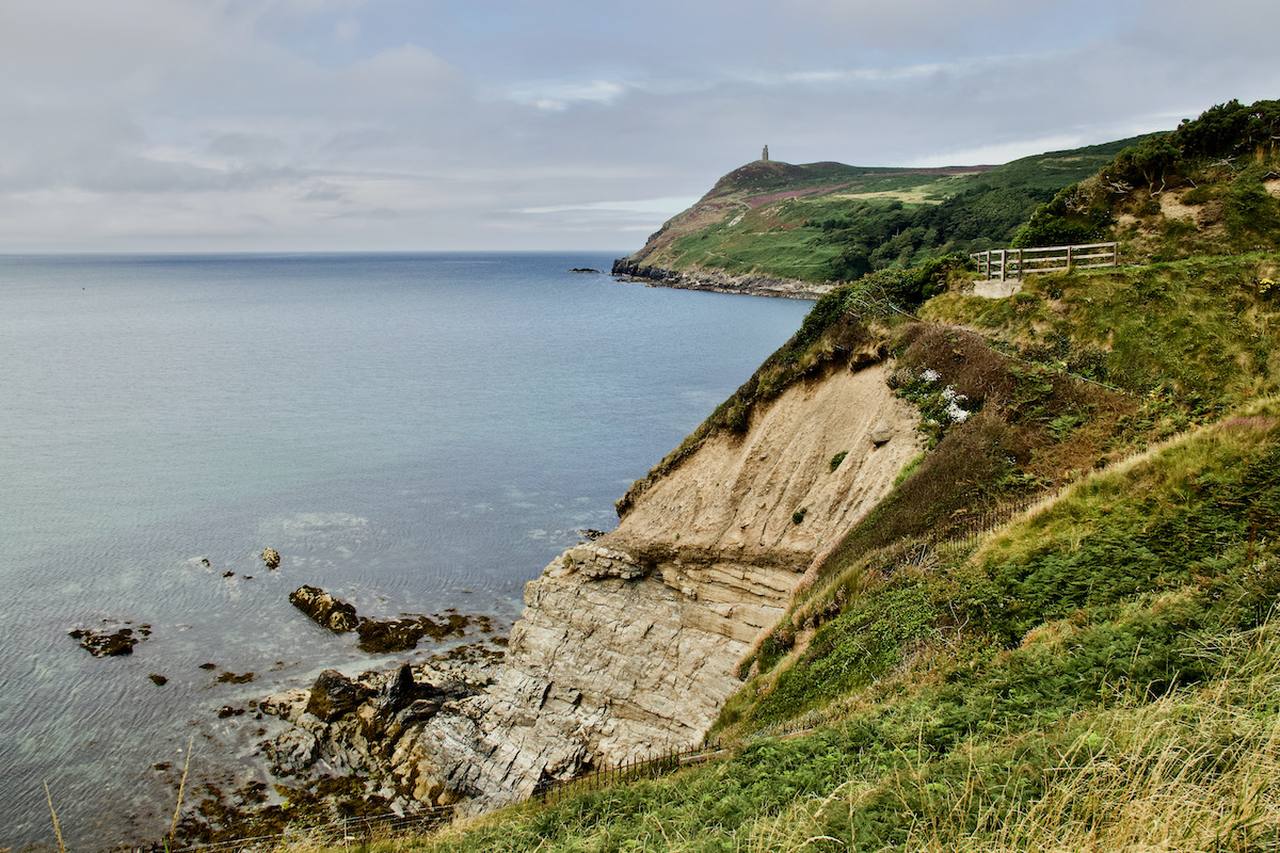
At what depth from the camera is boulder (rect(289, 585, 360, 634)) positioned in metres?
37.9

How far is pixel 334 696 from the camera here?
1188 inches

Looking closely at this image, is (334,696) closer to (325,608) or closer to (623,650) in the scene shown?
(325,608)

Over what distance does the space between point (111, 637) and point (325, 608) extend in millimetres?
8876

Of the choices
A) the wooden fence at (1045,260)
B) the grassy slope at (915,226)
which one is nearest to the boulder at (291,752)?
the wooden fence at (1045,260)

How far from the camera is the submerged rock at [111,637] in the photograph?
116 ft

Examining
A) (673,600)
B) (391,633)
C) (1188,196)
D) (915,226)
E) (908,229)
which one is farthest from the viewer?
(908,229)

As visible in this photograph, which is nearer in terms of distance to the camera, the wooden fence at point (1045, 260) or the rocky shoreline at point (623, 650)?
the rocky shoreline at point (623, 650)

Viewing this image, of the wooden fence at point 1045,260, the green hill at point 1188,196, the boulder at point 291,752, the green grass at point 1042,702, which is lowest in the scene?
the boulder at point 291,752

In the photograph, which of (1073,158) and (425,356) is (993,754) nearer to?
(425,356)

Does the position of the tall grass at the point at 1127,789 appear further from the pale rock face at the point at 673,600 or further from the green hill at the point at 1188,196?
the green hill at the point at 1188,196

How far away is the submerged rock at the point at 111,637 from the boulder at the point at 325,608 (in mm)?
6424

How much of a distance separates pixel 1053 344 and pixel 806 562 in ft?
38.7

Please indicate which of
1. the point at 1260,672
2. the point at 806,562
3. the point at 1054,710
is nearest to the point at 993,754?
the point at 1054,710

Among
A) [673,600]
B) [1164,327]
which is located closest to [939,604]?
[673,600]
